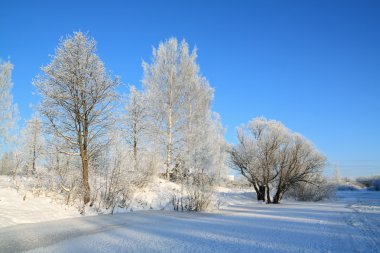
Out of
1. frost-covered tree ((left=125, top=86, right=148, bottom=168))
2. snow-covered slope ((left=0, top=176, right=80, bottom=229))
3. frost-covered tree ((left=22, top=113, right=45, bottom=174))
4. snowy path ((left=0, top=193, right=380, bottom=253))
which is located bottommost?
snowy path ((left=0, top=193, right=380, bottom=253))

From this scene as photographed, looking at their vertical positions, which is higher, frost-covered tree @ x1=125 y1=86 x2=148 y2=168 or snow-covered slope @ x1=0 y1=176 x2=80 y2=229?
frost-covered tree @ x1=125 y1=86 x2=148 y2=168

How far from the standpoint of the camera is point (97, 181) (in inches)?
547

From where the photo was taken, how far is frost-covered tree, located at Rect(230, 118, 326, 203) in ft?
85.9

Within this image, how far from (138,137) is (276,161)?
12447 millimetres

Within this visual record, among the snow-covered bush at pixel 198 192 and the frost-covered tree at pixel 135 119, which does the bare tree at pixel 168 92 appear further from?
the snow-covered bush at pixel 198 192

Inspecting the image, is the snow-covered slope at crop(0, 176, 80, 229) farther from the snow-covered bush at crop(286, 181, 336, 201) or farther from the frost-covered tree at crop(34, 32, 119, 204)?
the snow-covered bush at crop(286, 181, 336, 201)

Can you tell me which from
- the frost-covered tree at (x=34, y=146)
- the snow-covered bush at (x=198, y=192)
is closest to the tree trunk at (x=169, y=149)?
the snow-covered bush at (x=198, y=192)

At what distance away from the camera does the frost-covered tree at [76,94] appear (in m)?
12.5

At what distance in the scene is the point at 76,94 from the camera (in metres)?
12.7

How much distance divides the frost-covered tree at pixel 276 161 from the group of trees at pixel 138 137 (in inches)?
3.6

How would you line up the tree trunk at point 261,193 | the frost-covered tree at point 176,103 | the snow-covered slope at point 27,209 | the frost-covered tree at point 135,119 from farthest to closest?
the tree trunk at point 261,193 < the frost-covered tree at point 135,119 < the frost-covered tree at point 176,103 < the snow-covered slope at point 27,209

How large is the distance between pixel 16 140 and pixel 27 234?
55.4 feet

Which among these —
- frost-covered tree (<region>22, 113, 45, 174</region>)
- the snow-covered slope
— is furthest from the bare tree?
the snow-covered slope

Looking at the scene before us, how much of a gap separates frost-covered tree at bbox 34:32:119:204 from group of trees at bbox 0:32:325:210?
41 millimetres
